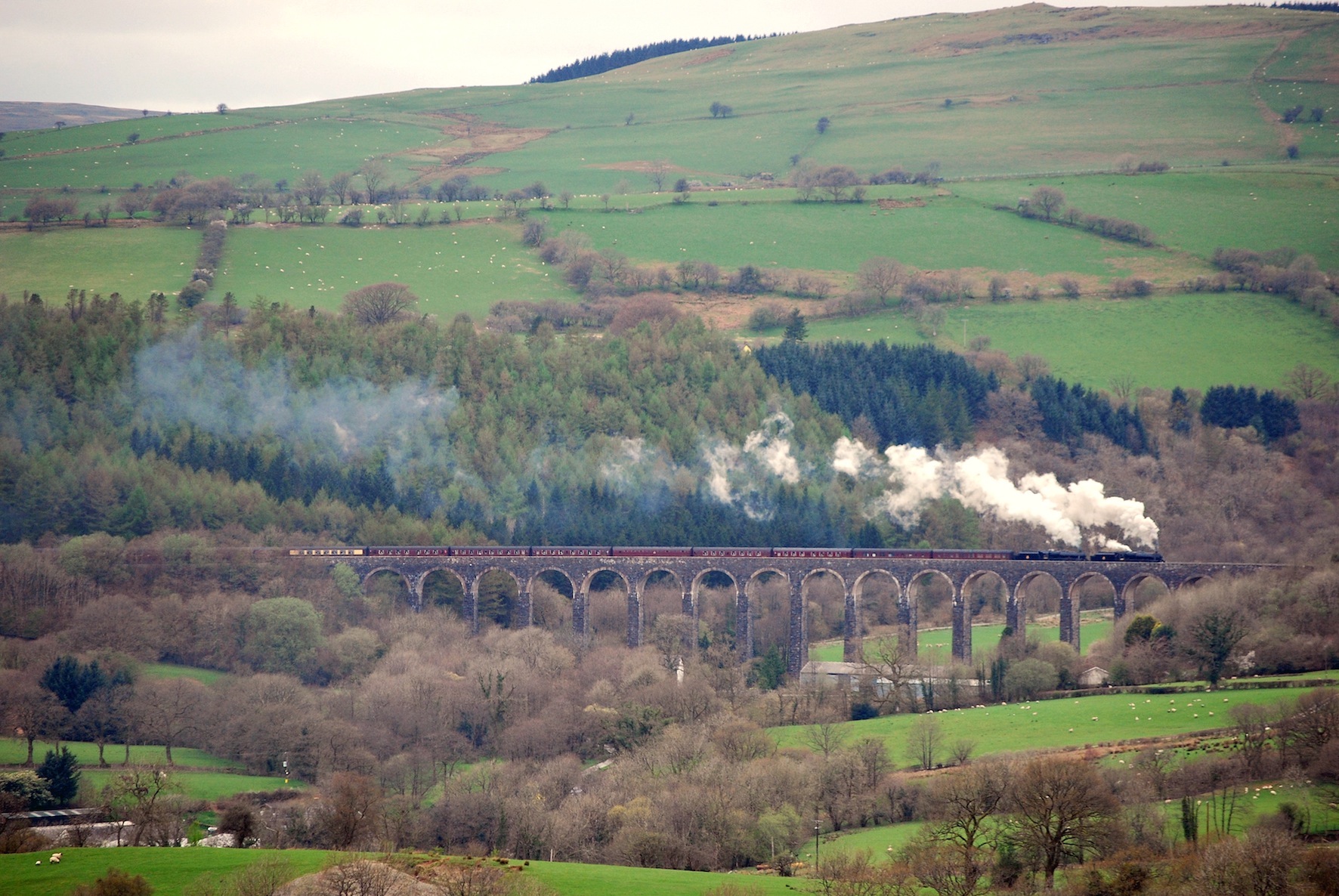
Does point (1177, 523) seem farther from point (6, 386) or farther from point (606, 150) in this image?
point (606, 150)

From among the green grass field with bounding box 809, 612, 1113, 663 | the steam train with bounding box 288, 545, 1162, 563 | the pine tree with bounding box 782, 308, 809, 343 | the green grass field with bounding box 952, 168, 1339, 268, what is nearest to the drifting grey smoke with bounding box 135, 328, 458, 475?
the steam train with bounding box 288, 545, 1162, 563

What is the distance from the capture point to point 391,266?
14850 centimetres

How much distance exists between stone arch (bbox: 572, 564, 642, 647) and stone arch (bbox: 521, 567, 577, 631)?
677 millimetres

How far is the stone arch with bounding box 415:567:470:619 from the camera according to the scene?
93.5 meters

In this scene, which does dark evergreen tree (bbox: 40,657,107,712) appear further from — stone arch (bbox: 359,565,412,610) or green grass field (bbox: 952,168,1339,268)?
green grass field (bbox: 952,168,1339,268)

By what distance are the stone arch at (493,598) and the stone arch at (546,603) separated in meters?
0.74

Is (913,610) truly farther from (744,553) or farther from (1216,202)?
(1216,202)

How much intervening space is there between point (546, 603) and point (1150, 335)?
6201 cm

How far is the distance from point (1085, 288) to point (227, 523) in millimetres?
78284

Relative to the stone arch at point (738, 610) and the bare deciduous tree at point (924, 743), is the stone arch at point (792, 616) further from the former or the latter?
the bare deciduous tree at point (924, 743)

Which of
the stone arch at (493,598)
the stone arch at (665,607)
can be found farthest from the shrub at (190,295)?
the stone arch at (665,607)

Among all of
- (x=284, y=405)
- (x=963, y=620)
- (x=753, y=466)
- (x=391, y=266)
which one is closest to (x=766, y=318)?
(x=753, y=466)

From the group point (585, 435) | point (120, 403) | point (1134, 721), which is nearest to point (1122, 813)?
point (1134, 721)

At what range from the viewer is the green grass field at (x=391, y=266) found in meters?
140
